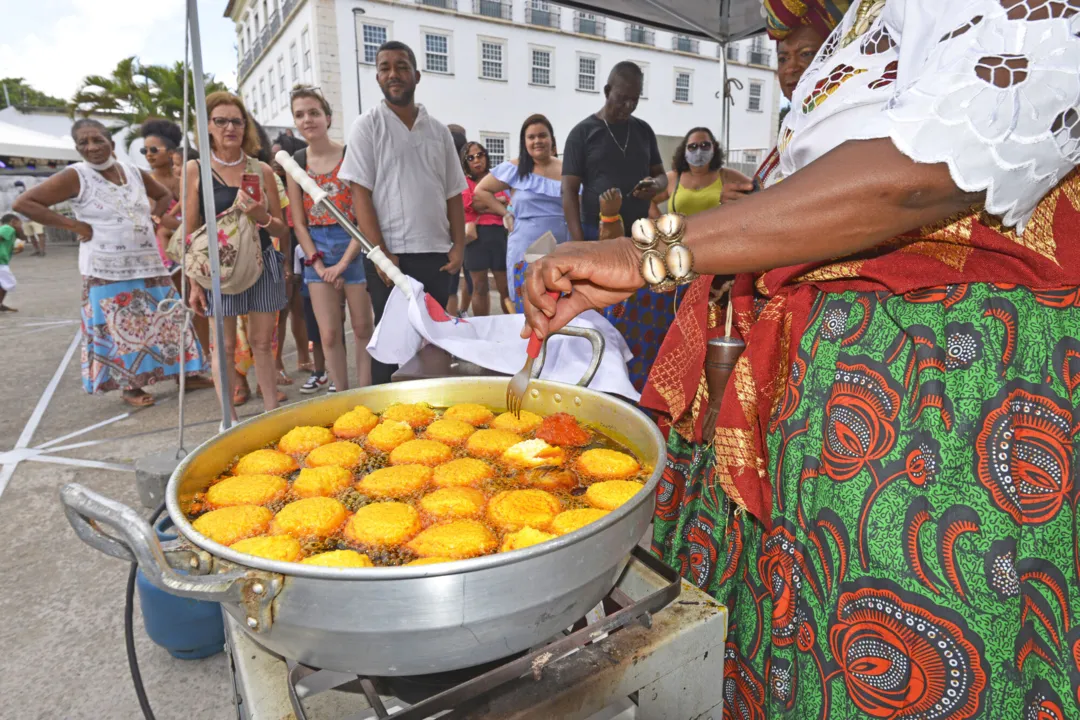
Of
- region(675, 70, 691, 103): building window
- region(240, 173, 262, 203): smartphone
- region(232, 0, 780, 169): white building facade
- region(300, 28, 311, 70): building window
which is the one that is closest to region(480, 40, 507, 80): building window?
region(232, 0, 780, 169): white building facade

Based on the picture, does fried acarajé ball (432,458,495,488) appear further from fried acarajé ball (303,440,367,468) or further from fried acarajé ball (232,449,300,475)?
fried acarajé ball (232,449,300,475)

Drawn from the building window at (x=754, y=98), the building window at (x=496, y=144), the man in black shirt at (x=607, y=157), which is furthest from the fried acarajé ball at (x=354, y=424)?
the building window at (x=754, y=98)

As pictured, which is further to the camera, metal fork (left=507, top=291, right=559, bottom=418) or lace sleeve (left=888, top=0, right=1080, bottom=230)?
metal fork (left=507, top=291, right=559, bottom=418)

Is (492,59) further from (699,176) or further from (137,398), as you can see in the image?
(137,398)

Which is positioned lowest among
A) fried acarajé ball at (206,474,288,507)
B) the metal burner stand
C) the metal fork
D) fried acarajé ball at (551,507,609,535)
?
the metal burner stand

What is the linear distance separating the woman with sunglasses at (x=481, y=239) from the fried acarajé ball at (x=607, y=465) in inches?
215

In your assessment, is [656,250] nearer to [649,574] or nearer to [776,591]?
[649,574]

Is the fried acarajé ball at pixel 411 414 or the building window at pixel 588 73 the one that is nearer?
the fried acarajé ball at pixel 411 414

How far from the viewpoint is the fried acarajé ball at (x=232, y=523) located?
1040 millimetres

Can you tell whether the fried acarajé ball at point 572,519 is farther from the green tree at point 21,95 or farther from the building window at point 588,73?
the green tree at point 21,95

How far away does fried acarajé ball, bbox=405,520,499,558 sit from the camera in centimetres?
100

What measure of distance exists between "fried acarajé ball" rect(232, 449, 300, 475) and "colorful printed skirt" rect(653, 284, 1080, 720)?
1029 mm

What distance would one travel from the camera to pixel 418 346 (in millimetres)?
2514

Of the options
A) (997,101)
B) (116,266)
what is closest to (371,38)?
(116,266)
